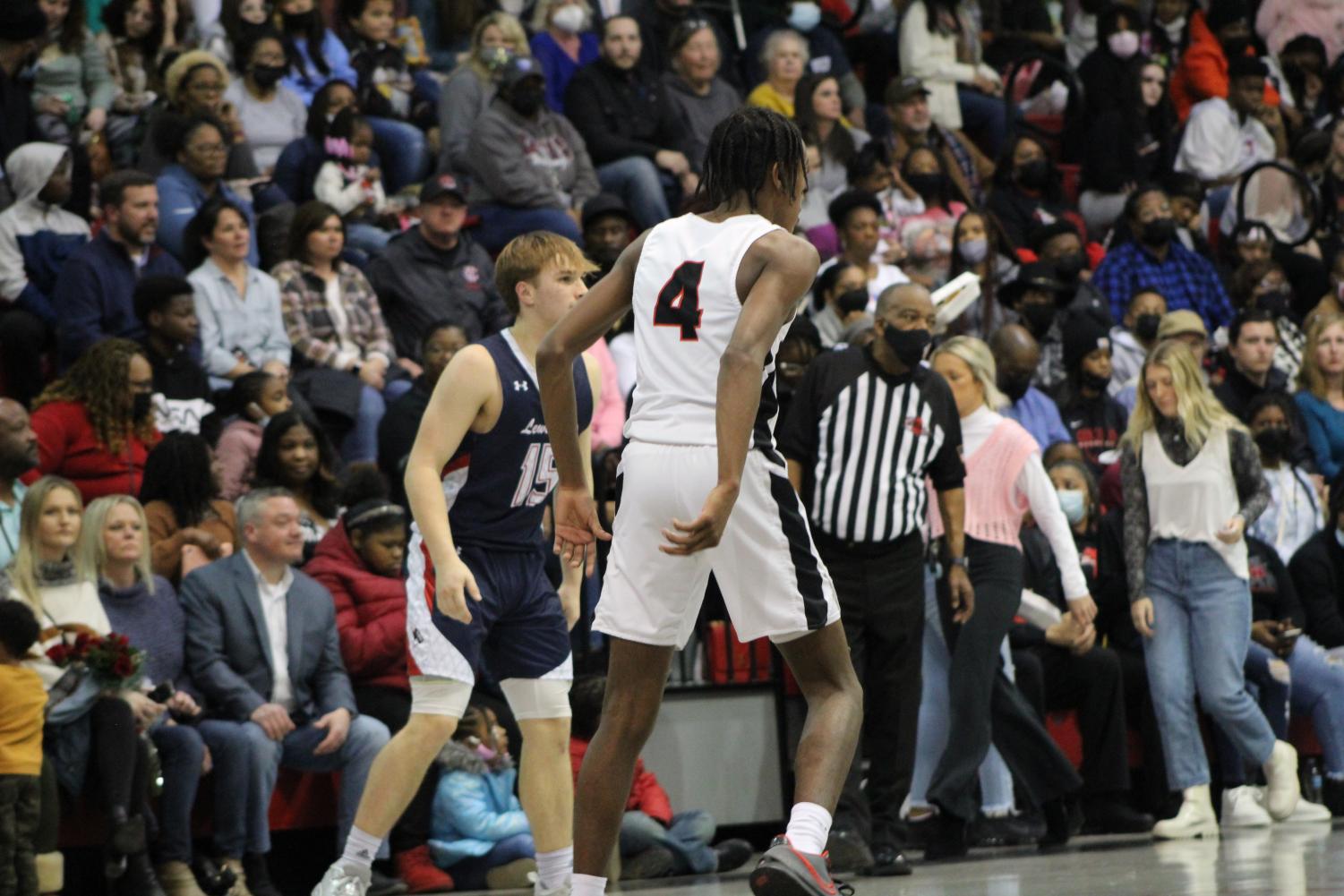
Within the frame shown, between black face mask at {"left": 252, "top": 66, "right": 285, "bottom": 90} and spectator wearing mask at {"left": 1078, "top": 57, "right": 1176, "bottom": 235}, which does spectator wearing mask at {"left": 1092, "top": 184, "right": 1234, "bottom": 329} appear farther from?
black face mask at {"left": 252, "top": 66, "right": 285, "bottom": 90}

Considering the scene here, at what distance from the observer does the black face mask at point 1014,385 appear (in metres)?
11.2

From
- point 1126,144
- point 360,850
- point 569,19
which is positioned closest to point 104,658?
point 360,850

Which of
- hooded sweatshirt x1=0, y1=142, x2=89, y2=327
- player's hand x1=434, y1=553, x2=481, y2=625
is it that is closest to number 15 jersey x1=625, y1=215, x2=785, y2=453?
player's hand x1=434, y1=553, x2=481, y2=625

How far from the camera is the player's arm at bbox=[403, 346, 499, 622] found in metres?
6.06

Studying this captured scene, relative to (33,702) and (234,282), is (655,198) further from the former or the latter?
(33,702)

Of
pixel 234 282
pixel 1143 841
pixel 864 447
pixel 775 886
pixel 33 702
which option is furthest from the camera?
pixel 234 282

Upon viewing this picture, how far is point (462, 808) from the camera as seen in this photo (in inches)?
324

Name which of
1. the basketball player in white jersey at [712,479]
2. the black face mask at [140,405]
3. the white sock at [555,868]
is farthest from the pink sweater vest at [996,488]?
the basketball player in white jersey at [712,479]

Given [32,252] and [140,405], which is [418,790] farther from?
[32,252]

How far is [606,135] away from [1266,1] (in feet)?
25.5

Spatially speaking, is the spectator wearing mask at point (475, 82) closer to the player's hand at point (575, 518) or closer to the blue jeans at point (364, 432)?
the blue jeans at point (364, 432)

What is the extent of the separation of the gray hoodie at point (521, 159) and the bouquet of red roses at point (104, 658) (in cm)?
518

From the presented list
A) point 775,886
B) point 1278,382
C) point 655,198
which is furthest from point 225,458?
point 1278,382

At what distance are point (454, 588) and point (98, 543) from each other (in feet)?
8.54
